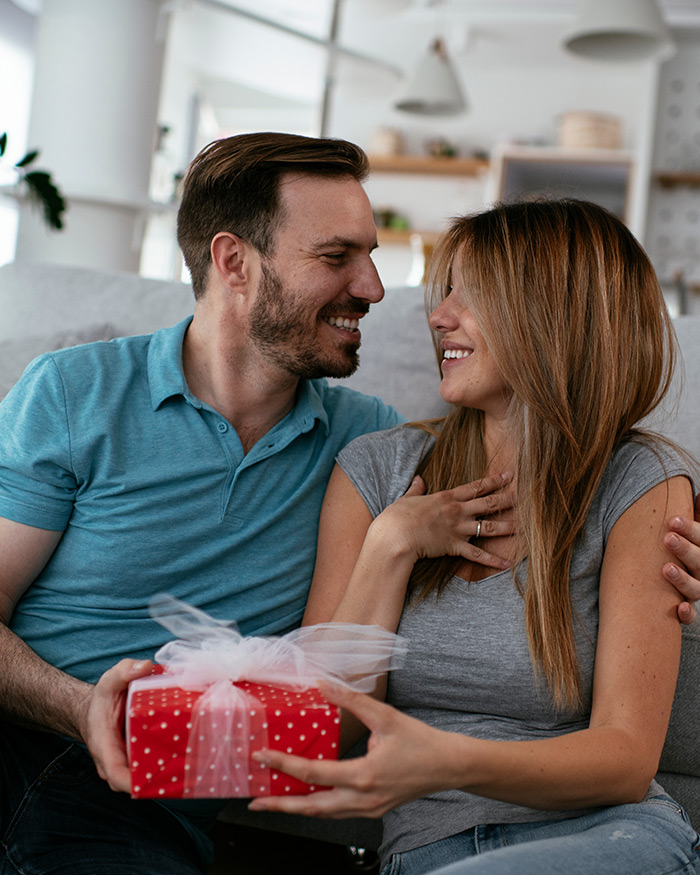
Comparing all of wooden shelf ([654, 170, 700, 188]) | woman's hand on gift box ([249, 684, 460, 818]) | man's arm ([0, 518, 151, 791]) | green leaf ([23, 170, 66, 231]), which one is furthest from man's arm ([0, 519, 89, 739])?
wooden shelf ([654, 170, 700, 188])

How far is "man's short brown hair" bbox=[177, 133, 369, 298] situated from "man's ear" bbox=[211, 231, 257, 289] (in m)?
0.01

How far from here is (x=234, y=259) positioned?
4.77 feet

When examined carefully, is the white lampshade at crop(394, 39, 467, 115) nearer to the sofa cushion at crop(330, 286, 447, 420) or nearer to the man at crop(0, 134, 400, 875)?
the sofa cushion at crop(330, 286, 447, 420)

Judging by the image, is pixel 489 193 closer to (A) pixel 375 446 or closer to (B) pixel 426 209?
(B) pixel 426 209

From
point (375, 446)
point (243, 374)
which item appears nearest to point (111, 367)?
point (243, 374)

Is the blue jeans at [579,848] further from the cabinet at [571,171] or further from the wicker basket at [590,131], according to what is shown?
the wicker basket at [590,131]

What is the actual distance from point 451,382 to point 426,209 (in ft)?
17.6

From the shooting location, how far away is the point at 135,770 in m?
0.85

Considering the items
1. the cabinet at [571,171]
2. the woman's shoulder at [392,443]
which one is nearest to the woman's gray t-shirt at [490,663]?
the woman's shoulder at [392,443]

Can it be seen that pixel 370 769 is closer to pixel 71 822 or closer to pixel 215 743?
pixel 215 743

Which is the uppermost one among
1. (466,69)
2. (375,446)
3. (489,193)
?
(466,69)

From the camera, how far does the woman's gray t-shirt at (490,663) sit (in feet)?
3.65

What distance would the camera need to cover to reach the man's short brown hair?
1.43m

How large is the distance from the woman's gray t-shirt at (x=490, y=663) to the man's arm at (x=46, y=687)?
386mm
